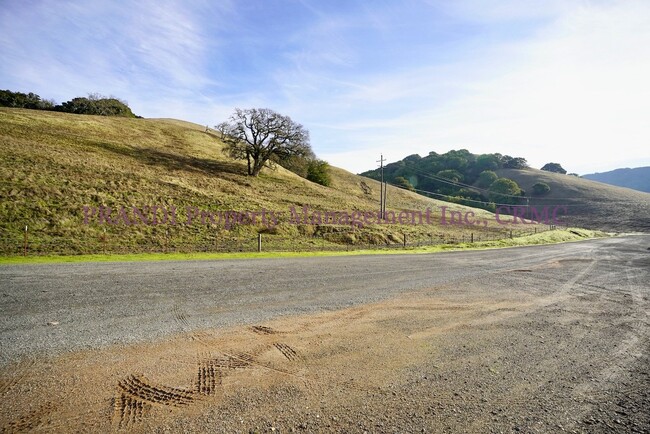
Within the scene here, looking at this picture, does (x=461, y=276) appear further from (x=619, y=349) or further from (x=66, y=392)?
(x=66, y=392)

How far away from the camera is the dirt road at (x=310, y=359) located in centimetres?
388

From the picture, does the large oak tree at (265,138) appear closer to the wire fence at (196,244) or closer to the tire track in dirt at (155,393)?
the wire fence at (196,244)

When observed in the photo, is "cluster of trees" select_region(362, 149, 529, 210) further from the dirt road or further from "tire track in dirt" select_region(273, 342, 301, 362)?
"tire track in dirt" select_region(273, 342, 301, 362)

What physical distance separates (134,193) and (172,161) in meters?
16.6

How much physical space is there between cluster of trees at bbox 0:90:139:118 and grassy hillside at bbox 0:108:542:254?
18.8m

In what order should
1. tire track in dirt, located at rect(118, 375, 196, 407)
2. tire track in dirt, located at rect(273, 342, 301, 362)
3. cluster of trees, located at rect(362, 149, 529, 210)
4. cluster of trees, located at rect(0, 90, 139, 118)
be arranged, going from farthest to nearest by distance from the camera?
cluster of trees, located at rect(362, 149, 529, 210) < cluster of trees, located at rect(0, 90, 139, 118) < tire track in dirt, located at rect(273, 342, 301, 362) < tire track in dirt, located at rect(118, 375, 196, 407)

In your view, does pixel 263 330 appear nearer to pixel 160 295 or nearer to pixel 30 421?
pixel 30 421

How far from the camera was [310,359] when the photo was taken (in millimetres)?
5414

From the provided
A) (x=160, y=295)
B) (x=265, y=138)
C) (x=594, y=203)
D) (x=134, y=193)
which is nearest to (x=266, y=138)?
(x=265, y=138)

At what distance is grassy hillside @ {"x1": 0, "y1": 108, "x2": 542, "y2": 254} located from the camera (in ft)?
68.4

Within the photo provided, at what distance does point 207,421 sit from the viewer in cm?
367

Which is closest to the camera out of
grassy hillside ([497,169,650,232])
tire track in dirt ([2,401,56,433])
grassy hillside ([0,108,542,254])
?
tire track in dirt ([2,401,56,433])

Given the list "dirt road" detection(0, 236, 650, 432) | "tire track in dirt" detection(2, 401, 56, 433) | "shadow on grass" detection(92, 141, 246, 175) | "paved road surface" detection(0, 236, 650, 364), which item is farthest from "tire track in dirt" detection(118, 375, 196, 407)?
"shadow on grass" detection(92, 141, 246, 175)

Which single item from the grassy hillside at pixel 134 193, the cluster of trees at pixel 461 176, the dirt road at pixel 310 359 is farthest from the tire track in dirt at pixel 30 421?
the cluster of trees at pixel 461 176
